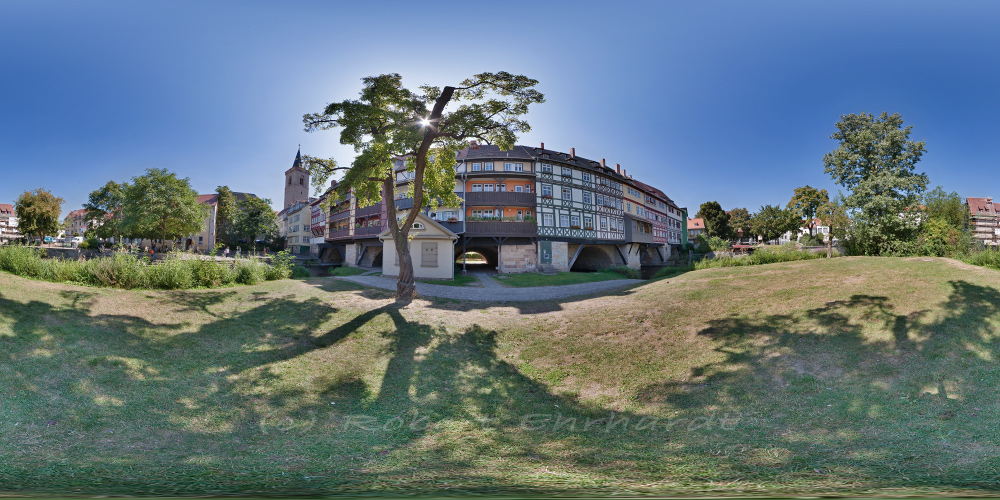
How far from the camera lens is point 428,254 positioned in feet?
84.2

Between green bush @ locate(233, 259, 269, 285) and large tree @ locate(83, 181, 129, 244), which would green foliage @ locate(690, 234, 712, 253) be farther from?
large tree @ locate(83, 181, 129, 244)

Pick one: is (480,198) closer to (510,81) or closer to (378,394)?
(510,81)

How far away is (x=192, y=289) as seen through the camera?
42.1 ft

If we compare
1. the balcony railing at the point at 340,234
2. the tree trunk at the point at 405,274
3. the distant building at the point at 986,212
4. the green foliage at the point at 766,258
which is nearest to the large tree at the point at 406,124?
the tree trunk at the point at 405,274

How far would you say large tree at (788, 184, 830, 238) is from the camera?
57.1 meters

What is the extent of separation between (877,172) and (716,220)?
45994 millimetres

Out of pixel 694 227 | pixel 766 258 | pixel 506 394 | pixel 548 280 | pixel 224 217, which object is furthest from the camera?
pixel 694 227

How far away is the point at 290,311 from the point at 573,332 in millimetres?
8230

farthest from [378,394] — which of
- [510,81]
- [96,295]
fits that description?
[510,81]

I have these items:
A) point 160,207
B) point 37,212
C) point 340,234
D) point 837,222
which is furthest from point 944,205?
point 37,212

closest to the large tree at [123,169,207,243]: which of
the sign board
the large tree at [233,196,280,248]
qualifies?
the large tree at [233,196,280,248]

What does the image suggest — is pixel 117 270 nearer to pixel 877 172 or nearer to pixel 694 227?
pixel 877 172

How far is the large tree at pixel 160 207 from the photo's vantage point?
122 feet

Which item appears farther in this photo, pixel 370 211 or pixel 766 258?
pixel 370 211
